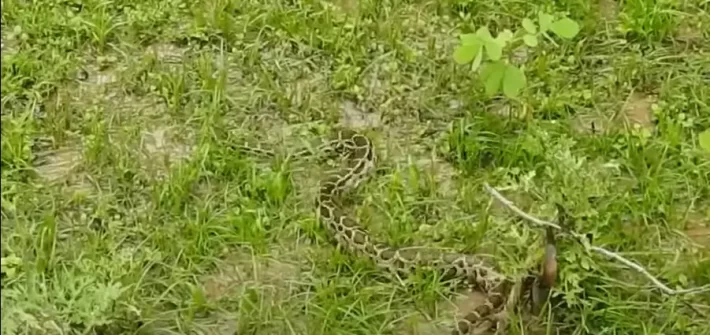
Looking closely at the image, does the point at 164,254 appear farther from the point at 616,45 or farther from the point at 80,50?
the point at 616,45

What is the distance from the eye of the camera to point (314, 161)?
521 centimetres

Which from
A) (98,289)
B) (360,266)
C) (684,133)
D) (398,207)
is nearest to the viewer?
(98,289)

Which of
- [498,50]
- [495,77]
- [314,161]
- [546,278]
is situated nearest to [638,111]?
[314,161]

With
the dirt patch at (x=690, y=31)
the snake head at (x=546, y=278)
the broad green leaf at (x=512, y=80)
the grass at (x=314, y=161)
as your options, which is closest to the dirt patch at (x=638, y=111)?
the grass at (x=314, y=161)

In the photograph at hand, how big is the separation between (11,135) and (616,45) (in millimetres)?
2803

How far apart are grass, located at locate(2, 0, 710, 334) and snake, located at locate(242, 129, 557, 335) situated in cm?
6

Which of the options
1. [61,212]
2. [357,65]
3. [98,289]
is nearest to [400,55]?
[357,65]

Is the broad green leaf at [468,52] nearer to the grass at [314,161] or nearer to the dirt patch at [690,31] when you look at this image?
the grass at [314,161]

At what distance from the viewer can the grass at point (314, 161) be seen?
4.33m

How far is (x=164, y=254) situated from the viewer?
4570 mm

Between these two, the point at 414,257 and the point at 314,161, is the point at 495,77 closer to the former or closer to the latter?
the point at 414,257

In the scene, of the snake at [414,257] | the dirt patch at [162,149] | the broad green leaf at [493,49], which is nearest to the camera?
the broad green leaf at [493,49]

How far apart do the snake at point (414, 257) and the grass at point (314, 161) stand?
6 cm

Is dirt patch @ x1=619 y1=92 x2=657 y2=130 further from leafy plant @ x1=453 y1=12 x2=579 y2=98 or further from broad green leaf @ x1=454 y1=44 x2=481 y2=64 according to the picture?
broad green leaf @ x1=454 y1=44 x2=481 y2=64
